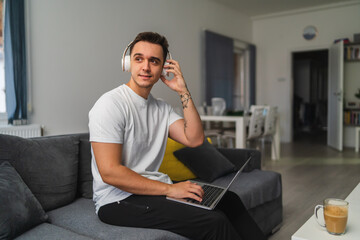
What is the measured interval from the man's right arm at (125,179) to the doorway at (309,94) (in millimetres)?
9412

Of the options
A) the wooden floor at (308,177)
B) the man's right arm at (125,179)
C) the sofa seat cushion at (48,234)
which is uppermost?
the man's right arm at (125,179)

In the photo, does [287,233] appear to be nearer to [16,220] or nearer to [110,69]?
[16,220]

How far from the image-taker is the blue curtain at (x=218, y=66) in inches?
232

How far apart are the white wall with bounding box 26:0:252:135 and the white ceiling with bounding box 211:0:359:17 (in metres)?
1.77

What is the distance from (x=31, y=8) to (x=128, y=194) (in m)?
2.89

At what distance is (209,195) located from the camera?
1.38 metres

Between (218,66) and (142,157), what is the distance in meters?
4.97

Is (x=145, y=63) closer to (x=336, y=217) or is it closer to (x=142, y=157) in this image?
(x=142, y=157)

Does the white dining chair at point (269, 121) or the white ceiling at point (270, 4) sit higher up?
the white ceiling at point (270, 4)

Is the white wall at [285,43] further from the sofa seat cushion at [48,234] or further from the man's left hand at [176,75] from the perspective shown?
the sofa seat cushion at [48,234]

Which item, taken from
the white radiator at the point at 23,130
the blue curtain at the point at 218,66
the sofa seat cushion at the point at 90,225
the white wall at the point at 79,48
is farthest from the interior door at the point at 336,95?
the sofa seat cushion at the point at 90,225

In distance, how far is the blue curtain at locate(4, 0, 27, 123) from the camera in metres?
3.24

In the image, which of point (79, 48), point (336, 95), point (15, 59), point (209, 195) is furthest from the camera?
point (336, 95)

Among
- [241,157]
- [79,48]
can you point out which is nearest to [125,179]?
[241,157]
